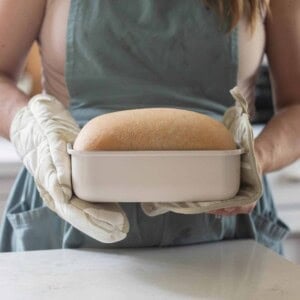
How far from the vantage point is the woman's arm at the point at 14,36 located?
657mm

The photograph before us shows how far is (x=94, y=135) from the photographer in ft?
1.50

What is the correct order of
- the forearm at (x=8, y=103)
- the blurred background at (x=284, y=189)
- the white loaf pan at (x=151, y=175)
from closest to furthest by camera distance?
the white loaf pan at (x=151, y=175)
the forearm at (x=8, y=103)
the blurred background at (x=284, y=189)

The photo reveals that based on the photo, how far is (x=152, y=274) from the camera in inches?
20.9

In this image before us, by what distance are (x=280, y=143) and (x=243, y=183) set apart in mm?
161

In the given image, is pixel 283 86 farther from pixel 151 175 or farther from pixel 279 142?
pixel 151 175

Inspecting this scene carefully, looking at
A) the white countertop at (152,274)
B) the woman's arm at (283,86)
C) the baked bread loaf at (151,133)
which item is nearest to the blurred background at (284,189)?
the woman's arm at (283,86)

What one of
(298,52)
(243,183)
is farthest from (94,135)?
(298,52)

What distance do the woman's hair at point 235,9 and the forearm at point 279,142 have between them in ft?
0.35

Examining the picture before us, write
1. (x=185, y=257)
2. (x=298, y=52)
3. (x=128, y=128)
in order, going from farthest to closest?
(x=298, y=52)
(x=185, y=257)
(x=128, y=128)

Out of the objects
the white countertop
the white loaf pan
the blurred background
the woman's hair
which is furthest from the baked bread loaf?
the blurred background

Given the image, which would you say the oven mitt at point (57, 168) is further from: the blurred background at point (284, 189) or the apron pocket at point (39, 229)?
the blurred background at point (284, 189)

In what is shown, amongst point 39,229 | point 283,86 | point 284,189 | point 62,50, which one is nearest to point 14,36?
point 62,50

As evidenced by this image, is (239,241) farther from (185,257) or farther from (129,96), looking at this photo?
(129,96)

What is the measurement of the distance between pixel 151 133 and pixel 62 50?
0.24m
